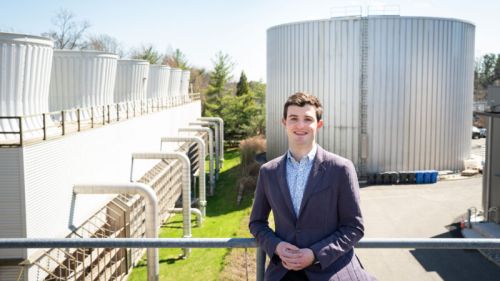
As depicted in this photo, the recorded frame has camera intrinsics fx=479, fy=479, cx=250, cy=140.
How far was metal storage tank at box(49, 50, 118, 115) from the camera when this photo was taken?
58.1 feet

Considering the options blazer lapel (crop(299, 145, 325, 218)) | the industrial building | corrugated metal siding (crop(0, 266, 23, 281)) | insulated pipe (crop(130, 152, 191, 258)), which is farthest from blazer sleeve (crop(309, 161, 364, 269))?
insulated pipe (crop(130, 152, 191, 258))

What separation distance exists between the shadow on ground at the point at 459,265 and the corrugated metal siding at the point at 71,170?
10.4 meters

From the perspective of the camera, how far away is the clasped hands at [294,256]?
3.27 meters

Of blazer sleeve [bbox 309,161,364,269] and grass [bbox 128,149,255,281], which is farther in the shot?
grass [bbox 128,149,255,281]

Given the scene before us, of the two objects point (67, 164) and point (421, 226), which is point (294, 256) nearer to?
point (67, 164)

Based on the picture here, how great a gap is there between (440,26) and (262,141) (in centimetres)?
1583

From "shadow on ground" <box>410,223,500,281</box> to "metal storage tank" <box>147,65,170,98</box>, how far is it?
79.4 feet

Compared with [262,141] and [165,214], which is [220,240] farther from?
[262,141]

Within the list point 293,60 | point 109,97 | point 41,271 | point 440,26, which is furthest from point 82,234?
point 440,26

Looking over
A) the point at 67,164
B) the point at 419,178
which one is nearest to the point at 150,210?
the point at 67,164

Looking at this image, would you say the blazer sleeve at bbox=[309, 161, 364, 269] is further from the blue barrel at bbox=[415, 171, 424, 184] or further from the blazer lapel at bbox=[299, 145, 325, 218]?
the blue barrel at bbox=[415, 171, 424, 184]

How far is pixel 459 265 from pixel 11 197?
499 inches

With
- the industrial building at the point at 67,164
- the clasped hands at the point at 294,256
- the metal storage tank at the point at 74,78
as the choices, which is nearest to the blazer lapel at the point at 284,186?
the clasped hands at the point at 294,256

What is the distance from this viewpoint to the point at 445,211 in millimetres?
21406
